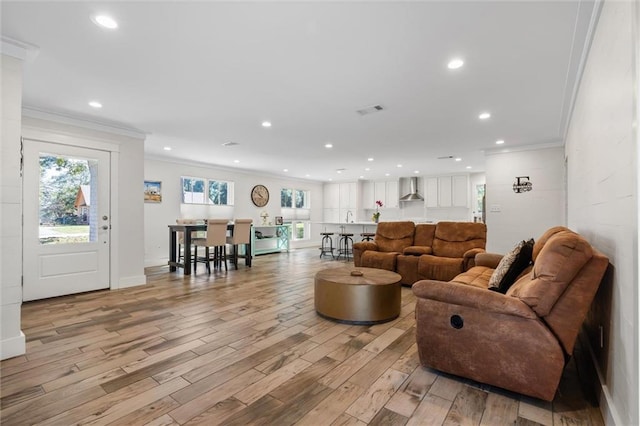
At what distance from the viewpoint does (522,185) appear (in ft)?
18.7

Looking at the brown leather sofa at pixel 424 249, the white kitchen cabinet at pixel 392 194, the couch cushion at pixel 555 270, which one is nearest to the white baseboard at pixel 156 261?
the brown leather sofa at pixel 424 249

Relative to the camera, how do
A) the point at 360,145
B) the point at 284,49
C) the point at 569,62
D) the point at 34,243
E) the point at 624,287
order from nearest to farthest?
the point at 624,287
the point at 284,49
the point at 569,62
the point at 34,243
the point at 360,145

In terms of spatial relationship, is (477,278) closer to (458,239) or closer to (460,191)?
(458,239)

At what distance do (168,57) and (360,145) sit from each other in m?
3.72

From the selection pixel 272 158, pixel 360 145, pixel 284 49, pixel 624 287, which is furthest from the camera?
pixel 272 158

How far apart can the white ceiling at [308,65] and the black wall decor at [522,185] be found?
951 mm

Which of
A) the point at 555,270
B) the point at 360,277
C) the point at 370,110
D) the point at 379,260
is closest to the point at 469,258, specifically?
the point at 379,260

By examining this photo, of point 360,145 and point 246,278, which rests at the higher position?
point 360,145

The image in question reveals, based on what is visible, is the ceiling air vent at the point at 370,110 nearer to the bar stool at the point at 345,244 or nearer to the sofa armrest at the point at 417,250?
the sofa armrest at the point at 417,250

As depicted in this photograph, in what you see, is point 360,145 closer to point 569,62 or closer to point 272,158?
point 272,158

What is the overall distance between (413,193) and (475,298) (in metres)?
8.66

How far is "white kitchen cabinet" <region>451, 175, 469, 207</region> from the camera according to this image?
9.38 meters

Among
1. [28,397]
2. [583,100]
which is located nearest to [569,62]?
[583,100]

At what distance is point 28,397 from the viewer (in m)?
1.84
